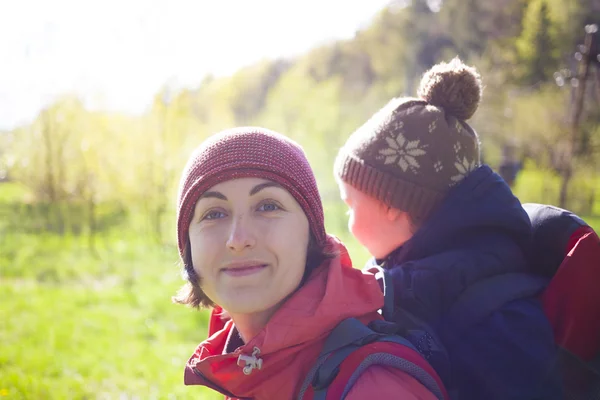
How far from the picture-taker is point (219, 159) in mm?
1532

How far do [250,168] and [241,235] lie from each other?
209 mm

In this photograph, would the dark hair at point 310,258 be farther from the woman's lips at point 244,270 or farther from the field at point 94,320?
the field at point 94,320

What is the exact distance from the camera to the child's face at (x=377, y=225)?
2.00 metres

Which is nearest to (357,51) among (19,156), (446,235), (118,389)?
(19,156)

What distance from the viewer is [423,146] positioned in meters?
1.89

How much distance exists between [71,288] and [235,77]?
27.0 feet

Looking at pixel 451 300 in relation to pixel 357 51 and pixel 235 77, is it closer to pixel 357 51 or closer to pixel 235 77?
pixel 357 51

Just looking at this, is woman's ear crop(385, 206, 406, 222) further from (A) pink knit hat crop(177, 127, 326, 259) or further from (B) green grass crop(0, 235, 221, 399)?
(B) green grass crop(0, 235, 221, 399)

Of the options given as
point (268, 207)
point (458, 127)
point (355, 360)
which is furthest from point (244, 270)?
point (458, 127)

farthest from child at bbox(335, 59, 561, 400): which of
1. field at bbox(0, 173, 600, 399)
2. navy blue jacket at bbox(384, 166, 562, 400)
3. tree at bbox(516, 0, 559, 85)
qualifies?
tree at bbox(516, 0, 559, 85)

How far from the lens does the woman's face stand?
1.45 meters

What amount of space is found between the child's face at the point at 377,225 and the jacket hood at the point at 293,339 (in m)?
0.49

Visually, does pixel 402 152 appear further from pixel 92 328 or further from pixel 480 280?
pixel 92 328

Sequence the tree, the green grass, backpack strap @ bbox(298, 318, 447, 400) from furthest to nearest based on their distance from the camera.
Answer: the tree
the green grass
backpack strap @ bbox(298, 318, 447, 400)
